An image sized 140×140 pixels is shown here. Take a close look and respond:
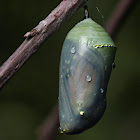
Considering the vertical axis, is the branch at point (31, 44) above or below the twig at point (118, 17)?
above

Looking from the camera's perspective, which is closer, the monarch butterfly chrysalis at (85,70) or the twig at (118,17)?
the monarch butterfly chrysalis at (85,70)

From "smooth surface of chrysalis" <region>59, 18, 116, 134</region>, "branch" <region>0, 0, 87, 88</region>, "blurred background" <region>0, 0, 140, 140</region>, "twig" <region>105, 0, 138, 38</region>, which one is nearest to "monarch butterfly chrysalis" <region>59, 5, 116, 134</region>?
"smooth surface of chrysalis" <region>59, 18, 116, 134</region>

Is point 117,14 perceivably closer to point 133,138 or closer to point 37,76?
point 37,76

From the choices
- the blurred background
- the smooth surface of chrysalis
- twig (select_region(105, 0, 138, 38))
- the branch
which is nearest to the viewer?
the branch

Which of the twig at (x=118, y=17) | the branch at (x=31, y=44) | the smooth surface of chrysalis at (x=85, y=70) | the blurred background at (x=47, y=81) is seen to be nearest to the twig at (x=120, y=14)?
Result: the twig at (x=118, y=17)

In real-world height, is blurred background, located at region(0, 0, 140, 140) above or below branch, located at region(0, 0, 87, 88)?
below

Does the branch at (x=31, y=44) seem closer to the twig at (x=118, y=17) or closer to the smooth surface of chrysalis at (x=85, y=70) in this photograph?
the smooth surface of chrysalis at (x=85, y=70)

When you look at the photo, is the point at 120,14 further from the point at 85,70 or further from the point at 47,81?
the point at 85,70

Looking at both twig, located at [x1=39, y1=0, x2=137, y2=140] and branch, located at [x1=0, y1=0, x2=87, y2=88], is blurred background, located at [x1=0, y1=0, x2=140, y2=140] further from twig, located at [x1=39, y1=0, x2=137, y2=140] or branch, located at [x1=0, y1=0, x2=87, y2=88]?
branch, located at [x1=0, y1=0, x2=87, y2=88]

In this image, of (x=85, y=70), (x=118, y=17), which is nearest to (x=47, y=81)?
(x=118, y=17)
